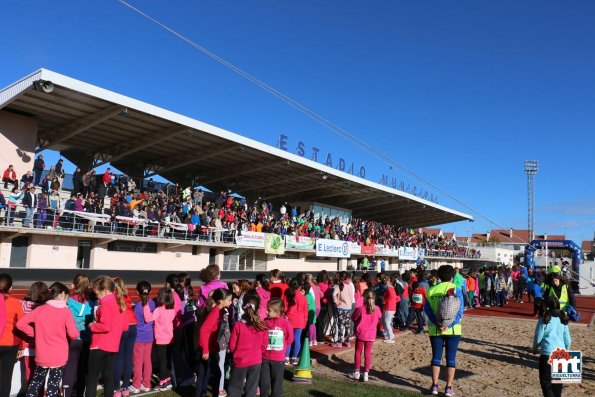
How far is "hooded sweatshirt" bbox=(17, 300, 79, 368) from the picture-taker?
5242 millimetres

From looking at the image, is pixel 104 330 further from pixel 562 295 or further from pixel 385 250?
pixel 385 250

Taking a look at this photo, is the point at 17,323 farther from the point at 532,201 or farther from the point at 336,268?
the point at 532,201

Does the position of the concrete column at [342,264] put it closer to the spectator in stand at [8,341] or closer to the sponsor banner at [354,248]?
the sponsor banner at [354,248]

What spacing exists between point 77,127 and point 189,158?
7556mm

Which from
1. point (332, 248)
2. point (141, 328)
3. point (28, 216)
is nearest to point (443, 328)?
point (141, 328)

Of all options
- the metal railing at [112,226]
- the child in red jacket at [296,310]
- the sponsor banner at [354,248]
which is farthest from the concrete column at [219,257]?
the child in red jacket at [296,310]

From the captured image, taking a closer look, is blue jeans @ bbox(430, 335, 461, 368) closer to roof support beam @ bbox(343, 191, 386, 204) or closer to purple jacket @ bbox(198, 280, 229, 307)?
purple jacket @ bbox(198, 280, 229, 307)

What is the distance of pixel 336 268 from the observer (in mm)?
40188

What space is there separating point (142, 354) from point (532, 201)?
74735mm

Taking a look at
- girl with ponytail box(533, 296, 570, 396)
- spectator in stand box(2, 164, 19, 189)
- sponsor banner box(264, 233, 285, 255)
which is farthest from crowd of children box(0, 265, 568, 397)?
sponsor banner box(264, 233, 285, 255)

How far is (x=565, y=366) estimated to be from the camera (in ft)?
18.0

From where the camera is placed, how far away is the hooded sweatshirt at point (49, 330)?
5242 millimetres

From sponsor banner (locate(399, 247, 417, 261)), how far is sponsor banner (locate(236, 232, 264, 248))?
20222mm

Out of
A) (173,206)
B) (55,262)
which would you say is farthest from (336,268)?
(55,262)
